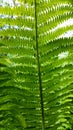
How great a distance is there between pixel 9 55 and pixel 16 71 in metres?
0.10

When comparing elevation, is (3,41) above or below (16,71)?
above

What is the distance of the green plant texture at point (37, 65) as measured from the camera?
173cm

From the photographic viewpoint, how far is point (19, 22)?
175 cm

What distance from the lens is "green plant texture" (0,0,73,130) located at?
173 cm

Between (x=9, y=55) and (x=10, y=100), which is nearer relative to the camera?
(x=10, y=100)

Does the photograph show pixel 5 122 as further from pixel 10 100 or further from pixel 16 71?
pixel 16 71

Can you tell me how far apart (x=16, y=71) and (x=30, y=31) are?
0.19 m

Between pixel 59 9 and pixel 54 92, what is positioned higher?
pixel 59 9

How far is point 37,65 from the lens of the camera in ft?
5.80

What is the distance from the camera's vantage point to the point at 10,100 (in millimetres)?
1707

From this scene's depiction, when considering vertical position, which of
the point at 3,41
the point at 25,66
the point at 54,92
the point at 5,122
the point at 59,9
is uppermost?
the point at 59,9

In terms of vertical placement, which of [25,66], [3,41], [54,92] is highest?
[3,41]

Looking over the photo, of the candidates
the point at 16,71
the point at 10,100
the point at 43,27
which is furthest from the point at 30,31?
the point at 10,100

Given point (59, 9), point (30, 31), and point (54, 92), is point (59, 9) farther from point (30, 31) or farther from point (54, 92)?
point (54, 92)
